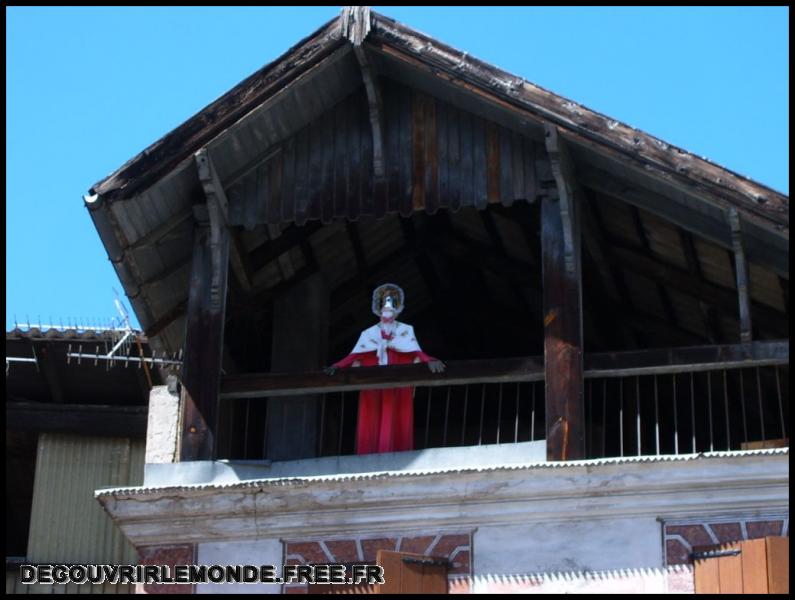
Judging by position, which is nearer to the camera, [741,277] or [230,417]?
[741,277]

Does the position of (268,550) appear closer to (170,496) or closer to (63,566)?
(170,496)

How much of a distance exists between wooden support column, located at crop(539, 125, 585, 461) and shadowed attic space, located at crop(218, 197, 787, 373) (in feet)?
3.59

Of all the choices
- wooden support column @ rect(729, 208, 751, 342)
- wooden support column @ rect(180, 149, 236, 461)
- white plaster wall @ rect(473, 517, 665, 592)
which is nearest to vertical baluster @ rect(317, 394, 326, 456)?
wooden support column @ rect(180, 149, 236, 461)

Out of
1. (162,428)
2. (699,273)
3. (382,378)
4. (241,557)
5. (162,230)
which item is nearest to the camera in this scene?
(241,557)

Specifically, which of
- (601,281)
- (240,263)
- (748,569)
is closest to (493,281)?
(601,281)

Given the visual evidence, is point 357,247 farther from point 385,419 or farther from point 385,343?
point 385,419

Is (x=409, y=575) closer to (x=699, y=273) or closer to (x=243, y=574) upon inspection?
(x=243, y=574)

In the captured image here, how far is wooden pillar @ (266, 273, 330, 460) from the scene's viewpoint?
1659cm

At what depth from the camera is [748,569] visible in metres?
12.8

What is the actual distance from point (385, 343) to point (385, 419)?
65cm

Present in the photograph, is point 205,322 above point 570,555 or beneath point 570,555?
above

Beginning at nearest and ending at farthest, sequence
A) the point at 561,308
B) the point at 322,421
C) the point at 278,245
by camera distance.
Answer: the point at 561,308 → the point at 322,421 → the point at 278,245

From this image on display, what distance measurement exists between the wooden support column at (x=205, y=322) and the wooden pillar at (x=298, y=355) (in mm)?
1702

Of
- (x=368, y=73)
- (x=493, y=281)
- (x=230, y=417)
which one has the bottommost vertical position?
(x=230, y=417)
